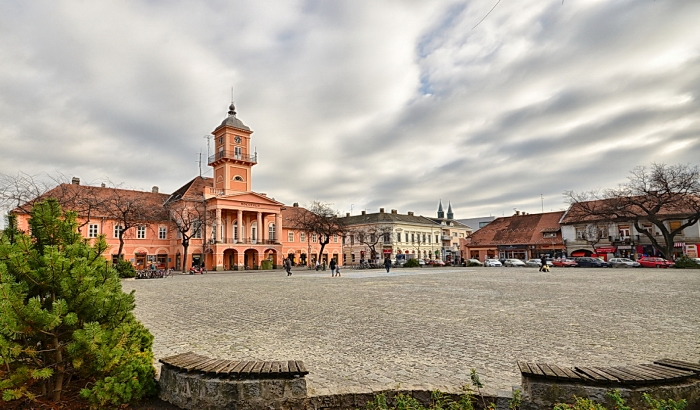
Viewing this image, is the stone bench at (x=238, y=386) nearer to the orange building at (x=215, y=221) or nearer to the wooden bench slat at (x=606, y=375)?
the wooden bench slat at (x=606, y=375)

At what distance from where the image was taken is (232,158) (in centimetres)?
5619

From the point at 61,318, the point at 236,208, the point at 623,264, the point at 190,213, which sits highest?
the point at 236,208

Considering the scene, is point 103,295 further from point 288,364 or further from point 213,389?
point 288,364

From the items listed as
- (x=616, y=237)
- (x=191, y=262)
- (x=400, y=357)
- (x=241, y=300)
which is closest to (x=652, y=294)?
(x=400, y=357)

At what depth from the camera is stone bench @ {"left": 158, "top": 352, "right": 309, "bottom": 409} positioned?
3.87m

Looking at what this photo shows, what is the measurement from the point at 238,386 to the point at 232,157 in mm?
55541

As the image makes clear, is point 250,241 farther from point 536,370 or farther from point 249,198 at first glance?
point 536,370

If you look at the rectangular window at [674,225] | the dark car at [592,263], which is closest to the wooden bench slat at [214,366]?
the dark car at [592,263]

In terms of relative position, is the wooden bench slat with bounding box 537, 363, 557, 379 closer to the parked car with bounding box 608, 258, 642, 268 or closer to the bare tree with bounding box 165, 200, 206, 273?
the parked car with bounding box 608, 258, 642, 268

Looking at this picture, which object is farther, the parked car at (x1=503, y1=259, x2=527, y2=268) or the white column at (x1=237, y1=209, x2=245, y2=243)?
the white column at (x1=237, y1=209, x2=245, y2=243)

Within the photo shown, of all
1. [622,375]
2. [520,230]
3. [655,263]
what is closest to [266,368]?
[622,375]

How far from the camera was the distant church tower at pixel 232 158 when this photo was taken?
184 ft

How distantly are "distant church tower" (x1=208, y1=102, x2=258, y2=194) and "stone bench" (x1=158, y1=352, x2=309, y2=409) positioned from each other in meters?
53.6

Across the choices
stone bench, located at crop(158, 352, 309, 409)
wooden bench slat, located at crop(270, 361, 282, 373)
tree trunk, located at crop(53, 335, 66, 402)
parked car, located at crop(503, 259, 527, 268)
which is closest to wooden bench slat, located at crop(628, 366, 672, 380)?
stone bench, located at crop(158, 352, 309, 409)
